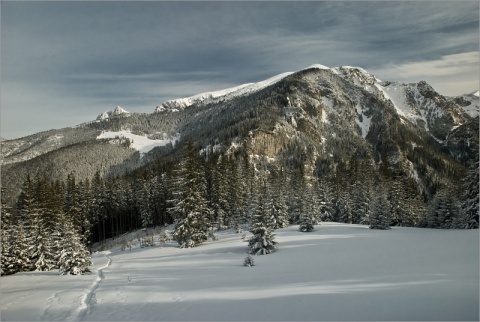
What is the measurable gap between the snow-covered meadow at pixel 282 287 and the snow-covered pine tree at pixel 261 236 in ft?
3.92

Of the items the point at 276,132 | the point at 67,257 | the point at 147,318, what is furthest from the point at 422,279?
the point at 276,132

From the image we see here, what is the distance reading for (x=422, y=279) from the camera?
48.9 feet

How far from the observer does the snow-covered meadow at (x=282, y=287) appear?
40.1ft

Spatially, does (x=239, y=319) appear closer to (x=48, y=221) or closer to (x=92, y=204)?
(x=48, y=221)

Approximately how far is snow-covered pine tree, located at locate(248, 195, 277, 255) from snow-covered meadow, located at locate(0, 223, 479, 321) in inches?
47.1

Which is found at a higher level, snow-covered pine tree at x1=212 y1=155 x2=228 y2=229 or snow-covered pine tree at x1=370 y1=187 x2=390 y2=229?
snow-covered pine tree at x1=212 y1=155 x2=228 y2=229

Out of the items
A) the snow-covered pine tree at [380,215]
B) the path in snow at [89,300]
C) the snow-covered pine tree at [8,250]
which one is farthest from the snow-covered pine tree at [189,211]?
the snow-covered pine tree at [380,215]

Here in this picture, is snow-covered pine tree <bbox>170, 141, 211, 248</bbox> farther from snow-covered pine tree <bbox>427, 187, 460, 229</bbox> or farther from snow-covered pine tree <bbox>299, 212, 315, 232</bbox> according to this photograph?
snow-covered pine tree <bbox>427, 187, 460, 229</bbox>

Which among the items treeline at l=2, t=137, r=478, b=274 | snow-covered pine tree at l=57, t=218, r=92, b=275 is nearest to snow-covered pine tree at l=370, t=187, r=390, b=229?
treeline at l=2, t=137, r=478, b=274

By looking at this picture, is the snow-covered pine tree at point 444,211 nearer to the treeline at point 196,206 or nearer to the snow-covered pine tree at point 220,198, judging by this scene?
the treeline at point 196,206

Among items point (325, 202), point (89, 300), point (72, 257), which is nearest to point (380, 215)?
point (325, 202)

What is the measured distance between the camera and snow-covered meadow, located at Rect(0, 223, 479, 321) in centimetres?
1222

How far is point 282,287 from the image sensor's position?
16.6 m

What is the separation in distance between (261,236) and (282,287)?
1359 cm
